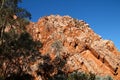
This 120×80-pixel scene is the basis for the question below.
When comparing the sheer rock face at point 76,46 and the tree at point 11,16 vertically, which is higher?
the sheer rock face at point 76,46

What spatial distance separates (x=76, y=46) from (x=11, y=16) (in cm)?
3184

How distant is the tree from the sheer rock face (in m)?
20.2

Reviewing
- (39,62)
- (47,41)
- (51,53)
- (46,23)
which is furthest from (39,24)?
(39,62)

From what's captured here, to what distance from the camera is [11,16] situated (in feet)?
123

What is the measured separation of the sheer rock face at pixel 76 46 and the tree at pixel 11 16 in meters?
20.2

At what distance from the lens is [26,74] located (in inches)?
2058

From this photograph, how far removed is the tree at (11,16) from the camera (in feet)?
118

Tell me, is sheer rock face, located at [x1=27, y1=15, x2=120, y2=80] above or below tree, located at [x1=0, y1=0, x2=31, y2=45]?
above

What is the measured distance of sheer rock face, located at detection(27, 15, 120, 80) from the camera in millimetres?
61250

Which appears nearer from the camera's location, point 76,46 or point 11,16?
point 11,16

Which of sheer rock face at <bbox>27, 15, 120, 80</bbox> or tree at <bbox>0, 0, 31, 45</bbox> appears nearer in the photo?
tree at <bbox>0, 0, 31, 45</bbox>

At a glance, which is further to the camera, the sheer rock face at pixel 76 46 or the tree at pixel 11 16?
the sheer rock face at pixel 76 46

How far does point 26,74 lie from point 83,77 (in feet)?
51.4

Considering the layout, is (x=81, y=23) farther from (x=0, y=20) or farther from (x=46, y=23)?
(x=0, y=20)
